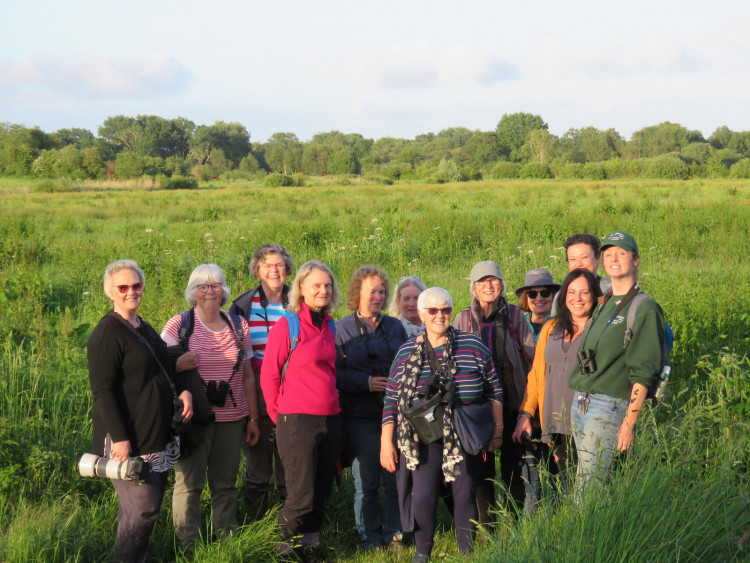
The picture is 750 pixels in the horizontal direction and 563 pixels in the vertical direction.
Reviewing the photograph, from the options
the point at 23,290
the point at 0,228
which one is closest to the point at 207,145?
the point at 0,228

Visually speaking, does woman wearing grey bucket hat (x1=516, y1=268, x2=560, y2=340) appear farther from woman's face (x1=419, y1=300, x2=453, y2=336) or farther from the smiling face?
woman's face (x1=419, y1=300, x2=453, y2=336)

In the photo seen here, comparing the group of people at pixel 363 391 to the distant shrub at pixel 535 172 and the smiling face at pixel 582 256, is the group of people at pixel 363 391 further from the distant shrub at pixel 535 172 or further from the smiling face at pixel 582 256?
the distant shrub at pixel 535 172

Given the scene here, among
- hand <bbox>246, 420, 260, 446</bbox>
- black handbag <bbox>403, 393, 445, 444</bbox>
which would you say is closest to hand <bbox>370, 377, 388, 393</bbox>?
black handbag <bbox>403, 393, 445, 444</bbox>

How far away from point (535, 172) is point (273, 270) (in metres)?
62.4

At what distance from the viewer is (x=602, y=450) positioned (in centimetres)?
357

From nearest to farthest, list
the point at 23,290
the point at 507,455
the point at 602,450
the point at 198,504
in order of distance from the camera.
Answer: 1. the point at 602,450
2. the point at 198,504
3. the point at 507,455
4. the point at 23,290

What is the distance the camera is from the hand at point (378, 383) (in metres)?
4.72

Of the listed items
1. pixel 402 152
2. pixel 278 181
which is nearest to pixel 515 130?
pixel 402 152

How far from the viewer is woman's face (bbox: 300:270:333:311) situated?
452 centimetres

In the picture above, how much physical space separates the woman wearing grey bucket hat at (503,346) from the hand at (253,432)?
1.61 meters

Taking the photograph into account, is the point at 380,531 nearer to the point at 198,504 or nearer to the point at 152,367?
the point at 198,504

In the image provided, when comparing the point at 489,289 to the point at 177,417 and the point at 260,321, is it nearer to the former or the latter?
the point at 260,321

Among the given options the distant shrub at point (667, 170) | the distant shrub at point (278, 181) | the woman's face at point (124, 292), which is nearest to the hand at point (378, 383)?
the woman's face at point (124, 292)

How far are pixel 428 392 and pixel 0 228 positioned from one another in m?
15.3
